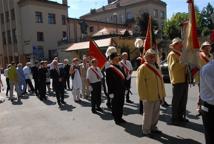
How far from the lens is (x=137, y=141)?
7652 millimetres

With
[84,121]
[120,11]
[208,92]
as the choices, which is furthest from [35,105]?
[120,11]

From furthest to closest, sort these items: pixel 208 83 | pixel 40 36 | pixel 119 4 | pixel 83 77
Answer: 1. pixel 119 4
2. pixel 40 36
3. pixel 83 77
4. pixel 208 83

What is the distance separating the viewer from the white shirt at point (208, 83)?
4744 millimetres

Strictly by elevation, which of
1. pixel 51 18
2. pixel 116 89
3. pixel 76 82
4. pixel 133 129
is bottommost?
pixel 133 129

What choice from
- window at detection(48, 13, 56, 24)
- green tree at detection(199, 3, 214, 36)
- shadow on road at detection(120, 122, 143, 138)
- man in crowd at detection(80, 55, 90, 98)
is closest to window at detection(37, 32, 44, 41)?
window at detection(48, 13, 56, 24)

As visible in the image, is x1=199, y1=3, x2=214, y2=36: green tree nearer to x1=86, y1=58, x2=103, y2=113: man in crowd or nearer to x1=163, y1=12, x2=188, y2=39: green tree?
x1=163, y1=12, x2=188, y2=39: green tree

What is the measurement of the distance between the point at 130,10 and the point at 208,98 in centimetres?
7197

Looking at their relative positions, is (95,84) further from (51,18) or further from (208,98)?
(51,18)

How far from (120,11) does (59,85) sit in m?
64.8

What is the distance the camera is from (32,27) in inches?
2093

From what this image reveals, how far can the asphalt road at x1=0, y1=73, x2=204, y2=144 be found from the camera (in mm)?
7906

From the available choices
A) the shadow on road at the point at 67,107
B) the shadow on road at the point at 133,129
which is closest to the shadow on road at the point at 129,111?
the shadow on road at the point at 133,129

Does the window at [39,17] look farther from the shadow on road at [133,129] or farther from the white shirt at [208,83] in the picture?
the white shirt at [208,83]

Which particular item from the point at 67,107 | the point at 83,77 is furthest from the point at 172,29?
the point at 67,107
